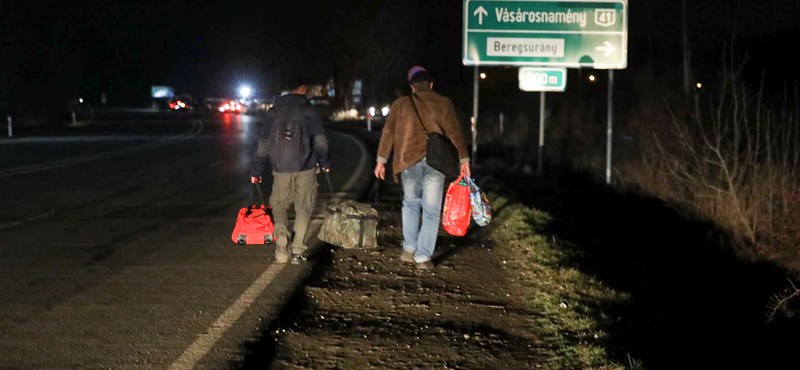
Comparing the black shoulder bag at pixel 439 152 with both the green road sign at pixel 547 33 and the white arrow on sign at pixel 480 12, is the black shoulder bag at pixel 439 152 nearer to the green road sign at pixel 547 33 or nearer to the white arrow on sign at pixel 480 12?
the green road sign at pixel 547 33

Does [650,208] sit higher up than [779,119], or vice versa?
[779,119]

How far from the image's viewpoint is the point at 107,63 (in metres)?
112

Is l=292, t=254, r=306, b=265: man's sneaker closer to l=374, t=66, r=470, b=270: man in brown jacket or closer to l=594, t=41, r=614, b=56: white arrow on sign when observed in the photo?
l=374, t=66, r=470, b=270: man in brown jacket

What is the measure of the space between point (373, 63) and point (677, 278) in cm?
4732

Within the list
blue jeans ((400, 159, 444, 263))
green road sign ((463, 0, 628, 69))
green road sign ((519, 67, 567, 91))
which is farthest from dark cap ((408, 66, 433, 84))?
green road sign ((519, 67, 567, 91))

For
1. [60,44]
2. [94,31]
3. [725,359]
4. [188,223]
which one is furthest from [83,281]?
[94,31]

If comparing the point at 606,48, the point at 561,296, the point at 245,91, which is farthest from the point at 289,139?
the point at 245,91

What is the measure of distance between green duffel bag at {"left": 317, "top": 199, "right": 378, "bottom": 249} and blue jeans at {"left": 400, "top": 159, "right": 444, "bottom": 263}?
531 mm

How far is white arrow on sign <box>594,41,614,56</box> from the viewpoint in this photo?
51.2 feet

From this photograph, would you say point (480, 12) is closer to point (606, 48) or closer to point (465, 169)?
point (606, 48)

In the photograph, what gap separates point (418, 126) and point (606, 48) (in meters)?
8.53

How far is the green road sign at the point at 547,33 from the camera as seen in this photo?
15531 millimetres

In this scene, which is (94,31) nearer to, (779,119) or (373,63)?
(373,63)

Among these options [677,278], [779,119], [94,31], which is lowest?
[677,278]
